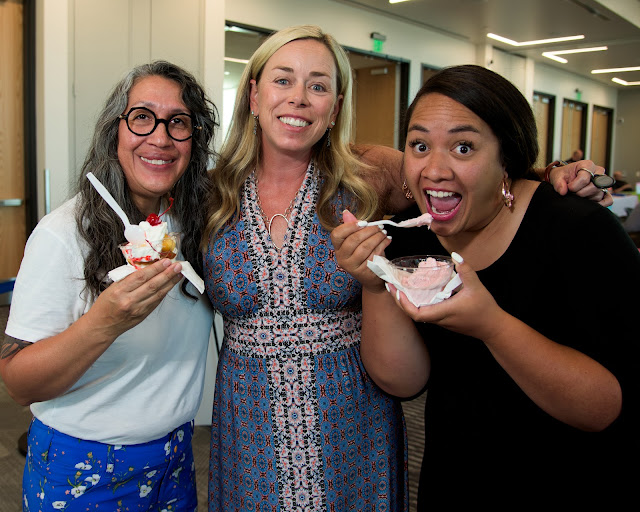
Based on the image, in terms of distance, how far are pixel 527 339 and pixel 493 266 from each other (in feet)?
0.72

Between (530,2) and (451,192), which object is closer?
(451,192)

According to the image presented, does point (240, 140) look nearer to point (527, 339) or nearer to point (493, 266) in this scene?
point (493, 266)

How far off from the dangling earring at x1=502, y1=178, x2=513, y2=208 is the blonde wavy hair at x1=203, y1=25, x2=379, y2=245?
0.44 m

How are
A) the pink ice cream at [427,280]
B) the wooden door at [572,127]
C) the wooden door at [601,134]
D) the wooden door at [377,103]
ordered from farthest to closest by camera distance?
the wooden door at [601,134] → the wooden door at [572,127] → the wooden door at [377,103] → the pink ice cream at [427,280]

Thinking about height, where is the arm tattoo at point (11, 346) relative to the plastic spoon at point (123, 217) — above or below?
below

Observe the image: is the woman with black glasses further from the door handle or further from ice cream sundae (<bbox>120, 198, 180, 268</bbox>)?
the door handle

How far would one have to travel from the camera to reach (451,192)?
4.31ft

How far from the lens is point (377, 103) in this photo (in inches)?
396

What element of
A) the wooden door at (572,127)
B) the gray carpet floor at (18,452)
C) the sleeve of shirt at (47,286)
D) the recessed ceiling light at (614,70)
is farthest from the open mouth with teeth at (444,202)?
the recessed ceiling light at (614,70)

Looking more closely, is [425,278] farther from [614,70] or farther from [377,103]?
[614,70]

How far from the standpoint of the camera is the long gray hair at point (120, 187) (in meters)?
1.39

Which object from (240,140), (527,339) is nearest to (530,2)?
(240,140)

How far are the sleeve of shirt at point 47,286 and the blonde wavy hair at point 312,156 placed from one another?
41 cm

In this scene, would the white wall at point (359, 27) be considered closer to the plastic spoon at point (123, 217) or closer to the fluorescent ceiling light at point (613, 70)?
the fluorescent ceiling light at point (613, 70)
